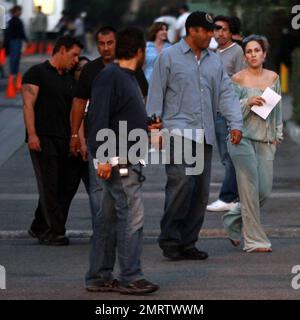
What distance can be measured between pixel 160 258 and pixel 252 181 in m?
1.00

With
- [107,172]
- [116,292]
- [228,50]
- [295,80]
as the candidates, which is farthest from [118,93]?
[295,80]

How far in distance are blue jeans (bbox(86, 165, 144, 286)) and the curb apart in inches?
107

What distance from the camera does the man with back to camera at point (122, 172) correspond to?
9094mm

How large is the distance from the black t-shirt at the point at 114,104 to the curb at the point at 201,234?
3.00m

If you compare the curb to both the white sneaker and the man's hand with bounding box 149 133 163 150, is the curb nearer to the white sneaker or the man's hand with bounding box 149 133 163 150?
the white sneaker

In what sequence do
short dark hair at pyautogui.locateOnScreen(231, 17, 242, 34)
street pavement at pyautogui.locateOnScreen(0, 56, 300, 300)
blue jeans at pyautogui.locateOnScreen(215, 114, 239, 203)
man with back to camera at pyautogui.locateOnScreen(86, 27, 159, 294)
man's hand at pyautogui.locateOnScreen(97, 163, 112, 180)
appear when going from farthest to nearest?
short dark hair at pyautogui.locateOnScreen(231, 17, 242, 34) → blue jeans at pyautogui.locateOnScreen(215, 114, 239, 203) → street pavement at pyautogui.locateOnScreen(0, 56, 300, 300) → man with back to camera at pyautogui.locateOnScreen(86, 27, 159, 294) → man's hand at pyautogui.locateOnScreen(97, 163, 112, 180)

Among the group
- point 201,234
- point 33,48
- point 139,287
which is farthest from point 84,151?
point 33,48

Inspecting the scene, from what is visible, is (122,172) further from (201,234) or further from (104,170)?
(201,234)

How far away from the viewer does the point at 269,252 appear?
11008 mm

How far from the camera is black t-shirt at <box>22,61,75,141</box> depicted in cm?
1163

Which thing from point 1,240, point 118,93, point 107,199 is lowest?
point 1,240

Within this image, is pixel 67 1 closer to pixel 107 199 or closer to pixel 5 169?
pixel 5 169

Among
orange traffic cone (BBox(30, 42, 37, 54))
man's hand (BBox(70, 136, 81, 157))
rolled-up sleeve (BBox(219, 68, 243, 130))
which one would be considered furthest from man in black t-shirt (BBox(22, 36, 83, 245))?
orange traffic cone (BBox(30, 42, 37, 54))
